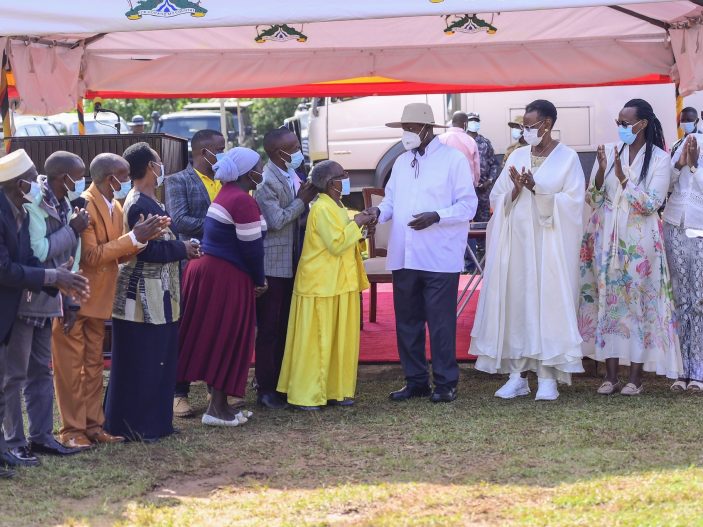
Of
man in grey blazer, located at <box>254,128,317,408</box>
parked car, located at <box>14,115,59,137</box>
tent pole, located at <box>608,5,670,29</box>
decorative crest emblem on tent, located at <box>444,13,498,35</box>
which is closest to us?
man in grey blazer, located at <box>254,128,317,408</box>

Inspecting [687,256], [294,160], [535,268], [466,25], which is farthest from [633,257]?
Result: [466,25]

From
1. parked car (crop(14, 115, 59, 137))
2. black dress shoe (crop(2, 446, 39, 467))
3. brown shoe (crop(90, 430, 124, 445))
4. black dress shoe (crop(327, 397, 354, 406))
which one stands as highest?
Answer: parked car (crop(14, 115, 59, 137))

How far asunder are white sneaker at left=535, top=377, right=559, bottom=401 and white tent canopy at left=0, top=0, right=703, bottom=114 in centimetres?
228

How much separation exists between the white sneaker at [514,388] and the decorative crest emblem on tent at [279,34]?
130 inches

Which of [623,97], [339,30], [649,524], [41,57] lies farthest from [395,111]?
[649,524]

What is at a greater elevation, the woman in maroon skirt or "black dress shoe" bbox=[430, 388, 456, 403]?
the woman in maroon skirt

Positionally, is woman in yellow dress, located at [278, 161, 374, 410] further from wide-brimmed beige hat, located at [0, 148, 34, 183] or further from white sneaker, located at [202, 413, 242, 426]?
wide-brimmed beige hat, located at [0, 148, 34, 183]

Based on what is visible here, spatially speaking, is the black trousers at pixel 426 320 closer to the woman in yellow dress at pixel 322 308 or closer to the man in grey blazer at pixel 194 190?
the woman in yellow dress at pixel 322 308

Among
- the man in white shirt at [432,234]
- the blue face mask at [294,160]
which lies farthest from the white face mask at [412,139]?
the blue face mask at [294,160]

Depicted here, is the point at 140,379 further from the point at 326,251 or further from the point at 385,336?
the point at 385,336

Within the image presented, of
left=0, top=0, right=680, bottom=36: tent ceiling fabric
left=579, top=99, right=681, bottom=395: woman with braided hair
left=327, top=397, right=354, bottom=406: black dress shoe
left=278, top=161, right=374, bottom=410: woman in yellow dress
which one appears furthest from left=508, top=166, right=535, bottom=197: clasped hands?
left=327, top=397, right=354, bottom=406: black dress shoe

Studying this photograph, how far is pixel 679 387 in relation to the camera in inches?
292

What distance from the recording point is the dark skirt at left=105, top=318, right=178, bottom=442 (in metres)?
6.25

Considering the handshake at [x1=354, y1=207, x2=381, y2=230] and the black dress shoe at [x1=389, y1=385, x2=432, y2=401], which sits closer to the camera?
the handshake at [x1=354, y1=207, x2=381, y2=230]
